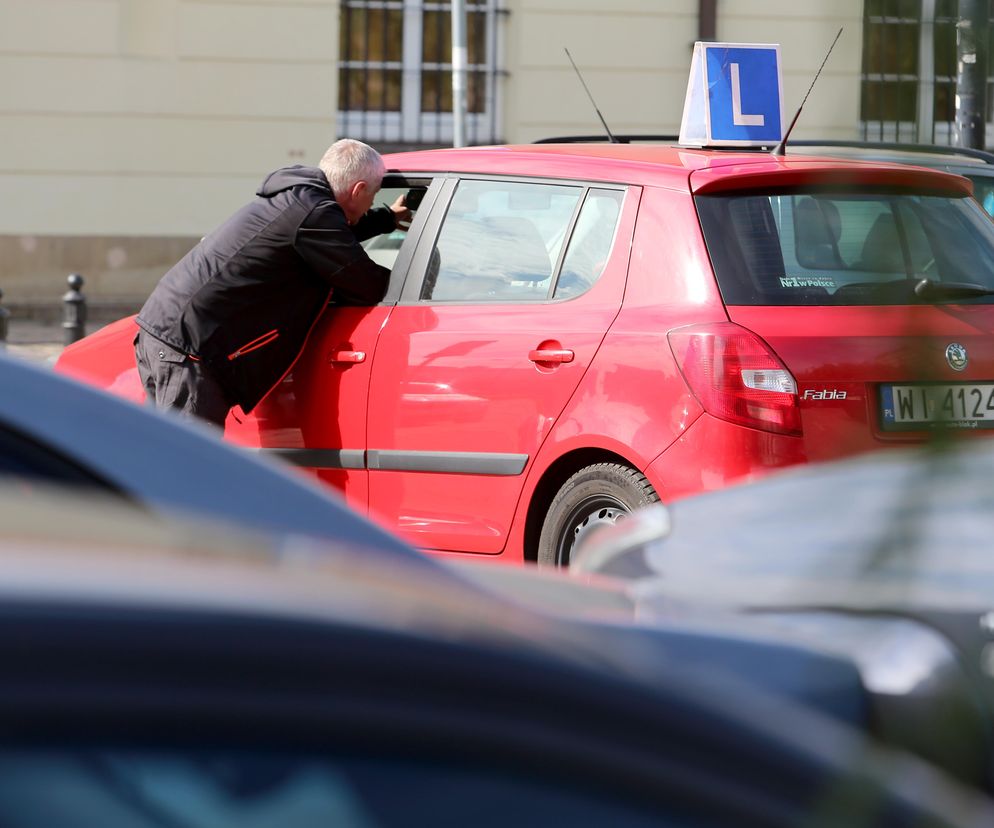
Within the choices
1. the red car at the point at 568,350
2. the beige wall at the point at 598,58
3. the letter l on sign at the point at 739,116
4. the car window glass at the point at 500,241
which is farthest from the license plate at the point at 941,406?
the beige wall at the point at 598,58

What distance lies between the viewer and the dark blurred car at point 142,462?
5.56ft

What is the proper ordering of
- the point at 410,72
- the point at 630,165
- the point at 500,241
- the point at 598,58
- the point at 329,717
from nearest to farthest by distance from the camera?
the point at 329,717 → the point at 630,165 → the point at 500,241 → the point at 598,58 → the point at 410,72

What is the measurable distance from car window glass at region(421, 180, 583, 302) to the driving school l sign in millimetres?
A: 880

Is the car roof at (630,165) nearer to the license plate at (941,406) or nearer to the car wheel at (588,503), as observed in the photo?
the car wheel at (588,503)

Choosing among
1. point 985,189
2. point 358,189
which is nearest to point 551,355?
point 358,189

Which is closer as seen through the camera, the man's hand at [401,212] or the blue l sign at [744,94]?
the man's hand at [401,212]

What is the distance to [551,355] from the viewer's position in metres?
4.81

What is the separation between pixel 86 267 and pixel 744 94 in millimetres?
9397

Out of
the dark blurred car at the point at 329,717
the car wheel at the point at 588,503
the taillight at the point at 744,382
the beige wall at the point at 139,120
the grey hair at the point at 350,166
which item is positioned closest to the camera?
the dark blurred car at the point at 329,717

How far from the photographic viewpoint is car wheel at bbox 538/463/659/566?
466 cm

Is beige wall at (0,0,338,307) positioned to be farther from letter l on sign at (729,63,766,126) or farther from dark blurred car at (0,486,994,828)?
dark blurred car at (0,486,994,828)

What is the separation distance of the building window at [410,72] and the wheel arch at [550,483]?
10583mm

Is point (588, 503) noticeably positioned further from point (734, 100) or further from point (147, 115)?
point (147, 115)

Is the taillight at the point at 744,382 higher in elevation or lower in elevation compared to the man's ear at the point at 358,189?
lower
